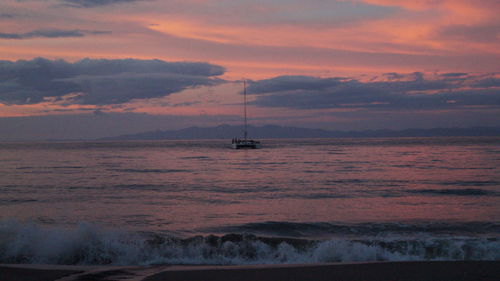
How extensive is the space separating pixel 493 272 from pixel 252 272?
4.91 m

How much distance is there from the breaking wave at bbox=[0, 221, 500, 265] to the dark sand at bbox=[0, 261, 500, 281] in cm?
216

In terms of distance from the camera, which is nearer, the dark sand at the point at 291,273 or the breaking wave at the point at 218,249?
the dark sand at the point at 291,273

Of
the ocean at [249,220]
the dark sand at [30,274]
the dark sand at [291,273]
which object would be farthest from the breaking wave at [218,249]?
the dark sand at [30,274]

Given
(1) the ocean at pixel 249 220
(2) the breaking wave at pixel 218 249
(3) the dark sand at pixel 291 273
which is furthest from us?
(1) the ocean at pixel 249 220

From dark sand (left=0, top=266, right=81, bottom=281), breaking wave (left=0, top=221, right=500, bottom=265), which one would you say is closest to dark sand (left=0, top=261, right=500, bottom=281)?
dark sand (left=0, top=266, right=81, bottom=281)

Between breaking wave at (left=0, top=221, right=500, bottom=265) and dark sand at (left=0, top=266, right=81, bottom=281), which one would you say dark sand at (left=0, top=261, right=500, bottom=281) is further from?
breaking wave at (left=0, top=221, right=500, bottom=265)

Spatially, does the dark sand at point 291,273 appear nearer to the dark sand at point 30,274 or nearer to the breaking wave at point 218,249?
the dark sand at point 30,274

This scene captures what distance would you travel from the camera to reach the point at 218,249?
11891 millimetres

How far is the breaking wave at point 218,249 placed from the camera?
36.9 feet

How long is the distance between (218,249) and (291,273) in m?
3.99

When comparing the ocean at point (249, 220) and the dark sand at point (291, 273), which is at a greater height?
the dark sand at point (291, 273)

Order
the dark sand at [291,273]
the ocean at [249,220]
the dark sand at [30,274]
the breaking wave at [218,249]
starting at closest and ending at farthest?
the dark sand at [291,273] < the dark sand at [30,274] < the breaking wave at [218,249] < the ocean at [249,220]

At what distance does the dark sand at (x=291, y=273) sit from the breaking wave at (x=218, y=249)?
2.16 metres

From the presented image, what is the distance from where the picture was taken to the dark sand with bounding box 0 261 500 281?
7887mm
